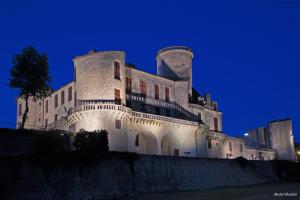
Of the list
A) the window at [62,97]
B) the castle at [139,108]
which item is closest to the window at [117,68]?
the castle at [139,108]

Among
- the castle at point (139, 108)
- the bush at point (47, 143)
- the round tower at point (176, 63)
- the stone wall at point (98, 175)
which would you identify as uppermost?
the round tower at point (176, 63)

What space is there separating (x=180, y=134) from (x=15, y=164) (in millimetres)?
29145

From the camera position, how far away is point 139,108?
172 ft

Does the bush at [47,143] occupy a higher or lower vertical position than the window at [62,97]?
lower

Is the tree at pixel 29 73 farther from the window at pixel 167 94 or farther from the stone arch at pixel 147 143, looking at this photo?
the window at pixel 167 94

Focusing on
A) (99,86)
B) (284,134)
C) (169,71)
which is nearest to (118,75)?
(99,86)

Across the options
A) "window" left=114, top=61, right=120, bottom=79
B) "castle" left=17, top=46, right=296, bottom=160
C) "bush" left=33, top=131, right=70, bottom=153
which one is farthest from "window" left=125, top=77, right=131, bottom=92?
"bush" left=33, top=131, right=70, bottom=153

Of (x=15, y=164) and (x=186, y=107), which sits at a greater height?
(x=186, y=107)

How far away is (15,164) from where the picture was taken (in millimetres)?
28562

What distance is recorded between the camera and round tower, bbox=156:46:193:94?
63.3 meters

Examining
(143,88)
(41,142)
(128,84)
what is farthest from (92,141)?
(143,88)

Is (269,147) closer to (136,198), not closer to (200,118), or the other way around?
(200,118)

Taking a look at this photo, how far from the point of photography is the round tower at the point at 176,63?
208 feet

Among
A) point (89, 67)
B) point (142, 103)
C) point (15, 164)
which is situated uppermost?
point (89, 67)
